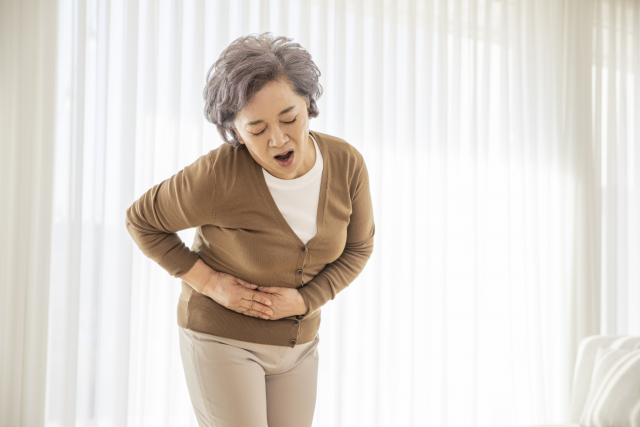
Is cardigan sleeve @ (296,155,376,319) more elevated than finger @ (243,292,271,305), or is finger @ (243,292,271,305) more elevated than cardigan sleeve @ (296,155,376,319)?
cardigan sleeve @ (296,155,376,319)

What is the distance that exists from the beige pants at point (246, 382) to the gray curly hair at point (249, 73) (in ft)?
1.76

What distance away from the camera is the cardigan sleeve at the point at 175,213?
3.88 ft

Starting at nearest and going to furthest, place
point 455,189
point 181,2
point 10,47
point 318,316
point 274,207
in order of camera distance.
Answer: point 274,207 < point 318,316 < point 10,47 < point 181,2 < point 455,189

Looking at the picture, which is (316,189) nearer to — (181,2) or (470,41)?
(181,2)

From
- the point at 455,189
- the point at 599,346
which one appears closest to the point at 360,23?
Result: the point at 455,189

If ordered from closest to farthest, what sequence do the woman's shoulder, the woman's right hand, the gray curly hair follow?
the gray curly hair < the woman's right hand < the woman's shoulder

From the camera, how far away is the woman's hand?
1256 millimetres

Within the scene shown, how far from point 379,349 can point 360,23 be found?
1652 mm

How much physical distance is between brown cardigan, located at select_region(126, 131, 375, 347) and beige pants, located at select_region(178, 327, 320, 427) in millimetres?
32

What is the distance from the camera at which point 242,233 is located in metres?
1.24

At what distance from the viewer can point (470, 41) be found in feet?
9.27

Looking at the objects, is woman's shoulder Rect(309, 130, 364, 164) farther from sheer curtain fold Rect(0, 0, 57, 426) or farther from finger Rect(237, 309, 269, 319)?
sheer curtain fold Rect(0, 0, 57, 426)

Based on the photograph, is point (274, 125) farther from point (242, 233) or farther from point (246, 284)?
point (246, 284)

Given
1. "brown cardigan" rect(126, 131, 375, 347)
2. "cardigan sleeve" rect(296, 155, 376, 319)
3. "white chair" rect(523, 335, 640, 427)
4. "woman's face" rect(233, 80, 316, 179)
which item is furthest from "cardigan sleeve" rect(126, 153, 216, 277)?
"white chair" rect(523, 335, 640, 427)
